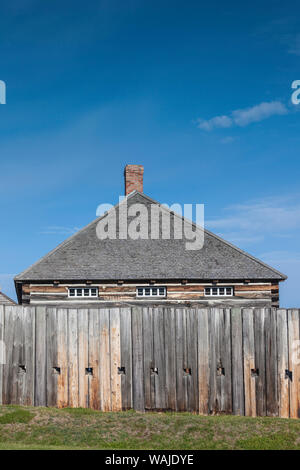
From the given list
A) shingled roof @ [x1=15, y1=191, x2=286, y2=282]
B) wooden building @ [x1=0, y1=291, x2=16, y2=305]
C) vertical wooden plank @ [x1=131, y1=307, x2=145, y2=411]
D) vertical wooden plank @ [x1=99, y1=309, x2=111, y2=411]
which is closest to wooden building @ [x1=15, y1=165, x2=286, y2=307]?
shingled roof @ [x1=15, y1=191, x2=286, y2=282]

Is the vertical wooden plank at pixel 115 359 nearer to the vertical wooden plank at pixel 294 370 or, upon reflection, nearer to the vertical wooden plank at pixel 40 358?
the vertical wooden plank at pixel 40 358

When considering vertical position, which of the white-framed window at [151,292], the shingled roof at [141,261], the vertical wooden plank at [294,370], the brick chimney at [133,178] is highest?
the brick chimney at [133,178]

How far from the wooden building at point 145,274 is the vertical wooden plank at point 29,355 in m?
10.8

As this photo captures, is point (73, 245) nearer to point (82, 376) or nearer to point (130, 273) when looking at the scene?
point (130, 273)

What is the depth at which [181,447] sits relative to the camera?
25.6ft

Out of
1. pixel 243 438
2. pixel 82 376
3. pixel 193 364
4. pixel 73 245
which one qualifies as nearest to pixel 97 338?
pixel 82 376

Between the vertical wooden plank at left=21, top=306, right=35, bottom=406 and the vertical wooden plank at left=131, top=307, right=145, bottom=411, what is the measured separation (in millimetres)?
2122

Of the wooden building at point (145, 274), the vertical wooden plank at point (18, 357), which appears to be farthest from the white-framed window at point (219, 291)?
the vertical wooden plank at point (18, 357)

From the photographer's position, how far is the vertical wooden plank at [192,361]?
407 inches

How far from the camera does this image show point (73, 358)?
10430mm

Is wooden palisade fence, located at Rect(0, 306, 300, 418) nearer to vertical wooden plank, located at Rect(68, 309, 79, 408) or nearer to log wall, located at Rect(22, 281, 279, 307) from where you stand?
vertical wooden plank, located at Rect(68, 309, 79, 408)

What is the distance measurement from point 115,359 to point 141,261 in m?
12.4

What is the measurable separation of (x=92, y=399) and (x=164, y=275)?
1191 centimetres

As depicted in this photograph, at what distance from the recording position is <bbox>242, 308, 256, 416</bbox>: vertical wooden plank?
34.0 feet
